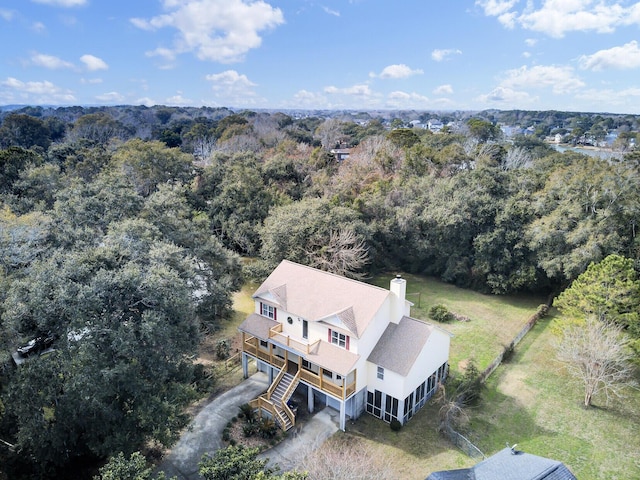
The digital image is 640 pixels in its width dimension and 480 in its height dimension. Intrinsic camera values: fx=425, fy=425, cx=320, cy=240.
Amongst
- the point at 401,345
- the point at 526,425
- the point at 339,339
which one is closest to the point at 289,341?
the point at 339,339

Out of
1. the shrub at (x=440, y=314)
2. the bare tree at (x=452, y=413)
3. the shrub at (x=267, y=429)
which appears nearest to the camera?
the shrub at (x=267, y=429)

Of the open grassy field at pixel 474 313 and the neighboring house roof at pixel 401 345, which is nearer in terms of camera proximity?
the neighboring house roof at pixel 401 345

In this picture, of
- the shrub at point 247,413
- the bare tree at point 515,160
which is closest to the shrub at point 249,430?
the shrub at point 247,413

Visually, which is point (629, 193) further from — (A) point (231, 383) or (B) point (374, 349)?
(A) point (231, 383)

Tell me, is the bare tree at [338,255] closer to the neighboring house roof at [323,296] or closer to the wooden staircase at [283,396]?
the neighboring house roof at [323,296]

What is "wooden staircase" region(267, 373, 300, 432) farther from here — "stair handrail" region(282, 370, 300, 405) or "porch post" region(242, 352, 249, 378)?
"porch post" region(242, 352, 249, 378)

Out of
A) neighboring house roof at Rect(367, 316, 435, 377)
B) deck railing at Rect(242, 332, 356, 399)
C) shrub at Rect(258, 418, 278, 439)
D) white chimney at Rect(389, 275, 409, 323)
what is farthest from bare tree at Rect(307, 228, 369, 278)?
shrub at Rect(258, 418, 278, 439)

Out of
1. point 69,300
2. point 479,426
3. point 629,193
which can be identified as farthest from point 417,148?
point 69,300
